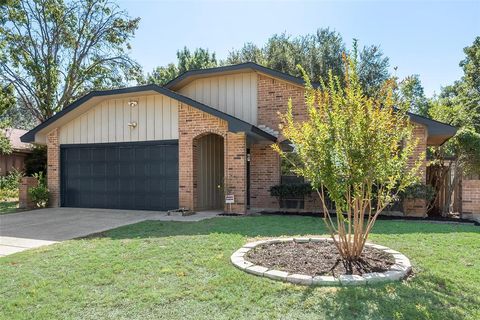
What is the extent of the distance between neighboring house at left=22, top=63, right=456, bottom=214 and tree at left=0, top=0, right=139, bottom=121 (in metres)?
8.85

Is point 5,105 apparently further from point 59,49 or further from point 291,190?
point 291,190

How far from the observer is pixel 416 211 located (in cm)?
1077

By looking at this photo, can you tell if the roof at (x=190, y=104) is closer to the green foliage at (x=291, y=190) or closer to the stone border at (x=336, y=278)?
the green foliage at (x=291, y=190)

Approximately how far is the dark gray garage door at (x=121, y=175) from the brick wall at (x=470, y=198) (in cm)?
853

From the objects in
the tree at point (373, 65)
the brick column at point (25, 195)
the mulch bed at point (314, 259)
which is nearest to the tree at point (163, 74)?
the tree at point (373, 65)

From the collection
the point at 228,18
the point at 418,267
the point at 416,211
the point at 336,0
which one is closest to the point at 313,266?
the point at 418,267

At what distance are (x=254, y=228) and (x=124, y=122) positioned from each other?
656 centimetres

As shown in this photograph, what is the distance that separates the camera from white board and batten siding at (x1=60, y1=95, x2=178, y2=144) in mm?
11844

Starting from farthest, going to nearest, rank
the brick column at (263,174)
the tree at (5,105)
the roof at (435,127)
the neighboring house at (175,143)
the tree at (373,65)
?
1. the tree at (373,65)
2. the tree at (5,105)
3. the brick column at (263,174)
4. the neighboring house at (175,143)
5. the roof at (435,127)

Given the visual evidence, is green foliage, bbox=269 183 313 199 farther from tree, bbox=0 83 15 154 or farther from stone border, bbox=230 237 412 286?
tree, bbox=0 83 15 154

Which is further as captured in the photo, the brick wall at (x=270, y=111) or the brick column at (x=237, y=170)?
the brick wall at (x=270, y=111)

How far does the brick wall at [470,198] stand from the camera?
1065cm

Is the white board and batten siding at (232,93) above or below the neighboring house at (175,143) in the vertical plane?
above

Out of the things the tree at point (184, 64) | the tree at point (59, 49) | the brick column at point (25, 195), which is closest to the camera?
the brick column at point (25, 195)
